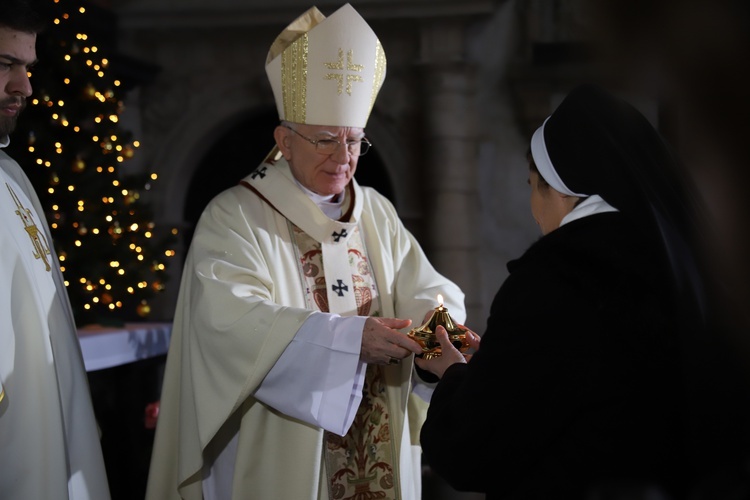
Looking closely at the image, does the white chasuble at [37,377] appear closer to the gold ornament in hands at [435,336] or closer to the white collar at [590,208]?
the gold ornament in hands at [435,336]

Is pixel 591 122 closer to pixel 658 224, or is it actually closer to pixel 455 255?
pixel 658 224

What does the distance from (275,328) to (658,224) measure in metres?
1.39

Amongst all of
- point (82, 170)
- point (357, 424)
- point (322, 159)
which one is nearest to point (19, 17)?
point (322, 159)

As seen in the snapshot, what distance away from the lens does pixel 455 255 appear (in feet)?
20.0

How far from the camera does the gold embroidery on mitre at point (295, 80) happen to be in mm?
3125

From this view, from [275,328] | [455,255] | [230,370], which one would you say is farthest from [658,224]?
[455,255]

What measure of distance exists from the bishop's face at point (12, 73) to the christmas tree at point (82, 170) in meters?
2.00

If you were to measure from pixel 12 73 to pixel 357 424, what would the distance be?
1.72 metres

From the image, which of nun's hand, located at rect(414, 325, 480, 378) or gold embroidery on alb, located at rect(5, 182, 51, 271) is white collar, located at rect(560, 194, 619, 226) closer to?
nun's hand, located at rect(414, 325, 480, 378)

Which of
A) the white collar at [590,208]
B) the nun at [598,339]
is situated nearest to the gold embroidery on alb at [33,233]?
the nun at [598,339]

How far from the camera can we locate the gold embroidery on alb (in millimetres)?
2572

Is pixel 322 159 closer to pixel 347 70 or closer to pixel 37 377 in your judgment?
pixel 347 70

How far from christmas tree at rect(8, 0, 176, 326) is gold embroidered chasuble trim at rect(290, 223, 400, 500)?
6.45ft

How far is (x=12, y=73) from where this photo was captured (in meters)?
2.51
